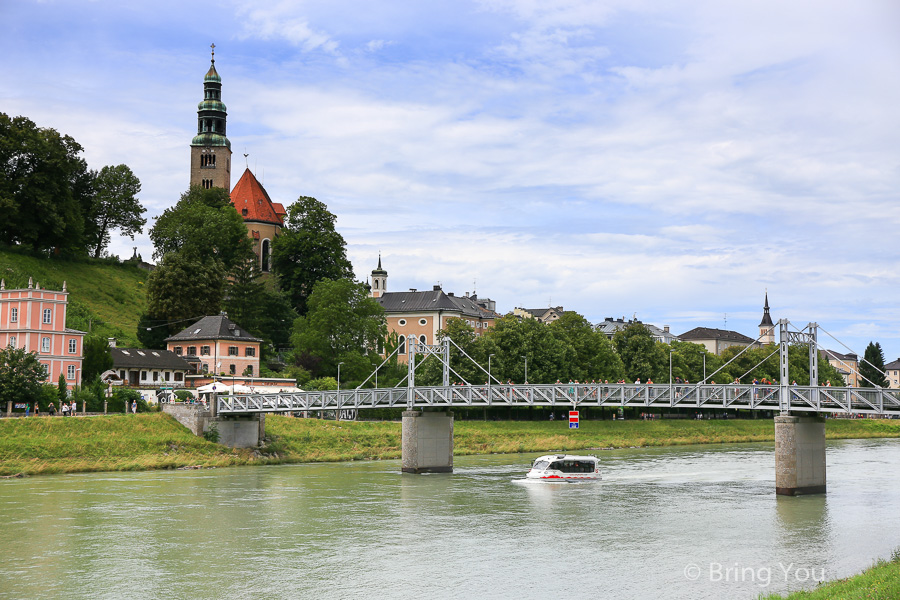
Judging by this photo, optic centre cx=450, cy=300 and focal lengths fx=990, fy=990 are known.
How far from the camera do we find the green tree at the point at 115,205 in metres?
115

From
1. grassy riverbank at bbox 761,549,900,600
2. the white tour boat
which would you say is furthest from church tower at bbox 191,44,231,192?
grassy riverbank at bbox 761,549,900,600

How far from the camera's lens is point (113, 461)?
58.3 meters

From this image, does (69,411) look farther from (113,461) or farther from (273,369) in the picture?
(273,369)

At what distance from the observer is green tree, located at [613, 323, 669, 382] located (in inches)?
4373

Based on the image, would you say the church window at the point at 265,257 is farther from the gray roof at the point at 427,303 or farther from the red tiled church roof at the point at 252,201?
the gray roof at the point at 427,303

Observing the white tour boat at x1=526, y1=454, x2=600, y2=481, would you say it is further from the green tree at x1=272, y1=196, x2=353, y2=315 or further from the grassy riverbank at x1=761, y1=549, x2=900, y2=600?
the green tree at x1=272, y1=196, x2=353, y2=315

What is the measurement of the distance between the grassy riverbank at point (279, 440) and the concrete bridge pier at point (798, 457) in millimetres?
31043

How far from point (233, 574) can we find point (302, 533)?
7515 mm

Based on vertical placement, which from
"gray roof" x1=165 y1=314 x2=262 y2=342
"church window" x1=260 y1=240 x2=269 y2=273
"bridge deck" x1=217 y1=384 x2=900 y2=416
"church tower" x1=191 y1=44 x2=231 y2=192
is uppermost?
"church tower" x1=191 y1=44 x2=231 y2=192

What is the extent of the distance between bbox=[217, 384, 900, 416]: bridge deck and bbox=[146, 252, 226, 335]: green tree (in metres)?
28.6

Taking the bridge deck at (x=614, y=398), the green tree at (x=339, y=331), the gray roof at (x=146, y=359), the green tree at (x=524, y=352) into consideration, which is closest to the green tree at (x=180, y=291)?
the gray roof at (x=146, y=359)

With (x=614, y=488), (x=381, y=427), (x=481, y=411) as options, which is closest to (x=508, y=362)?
(x=481, y=411)

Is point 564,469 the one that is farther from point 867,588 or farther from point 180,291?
point 180,291

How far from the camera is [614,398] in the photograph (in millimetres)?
60719
